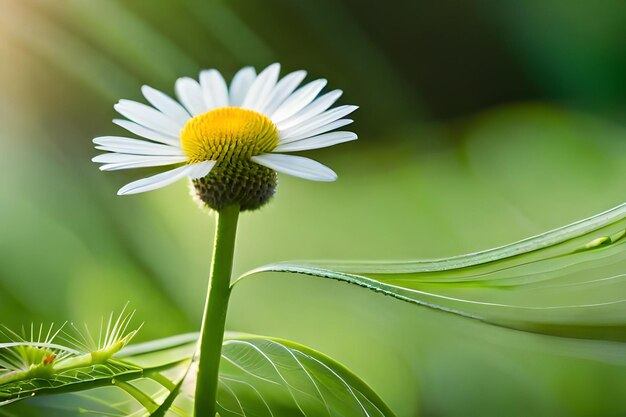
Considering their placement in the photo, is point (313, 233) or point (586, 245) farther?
point (313, 233)

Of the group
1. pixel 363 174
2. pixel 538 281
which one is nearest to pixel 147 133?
pixel 538 281

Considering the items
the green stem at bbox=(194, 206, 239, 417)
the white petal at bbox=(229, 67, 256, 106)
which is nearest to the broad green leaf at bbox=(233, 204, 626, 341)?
the green stem at bbox=(194, 206, 239, 417)

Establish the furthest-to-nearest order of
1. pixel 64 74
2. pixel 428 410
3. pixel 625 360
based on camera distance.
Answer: pixel 64 74, pixel 428 410, pixel 625 360

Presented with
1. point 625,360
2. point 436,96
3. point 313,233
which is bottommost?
point 625,360

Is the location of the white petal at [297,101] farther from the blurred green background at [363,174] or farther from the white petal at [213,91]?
the blurred green background at [363,174]

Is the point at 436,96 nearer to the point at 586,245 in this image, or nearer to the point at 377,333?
the point at 377,333

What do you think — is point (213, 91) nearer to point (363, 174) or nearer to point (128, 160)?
point (128, 160)

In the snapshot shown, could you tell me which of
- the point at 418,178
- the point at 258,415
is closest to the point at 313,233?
the point at 418,178

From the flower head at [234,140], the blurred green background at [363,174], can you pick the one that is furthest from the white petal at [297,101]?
the blurred green background at [363,174]
